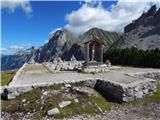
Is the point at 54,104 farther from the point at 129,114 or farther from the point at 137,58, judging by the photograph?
the point at 137,58

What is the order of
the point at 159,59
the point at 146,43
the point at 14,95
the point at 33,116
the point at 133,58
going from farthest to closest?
the point at 146,43, the point at 133,58, the point at 159,59, the point at 14,95, the point at 33,116

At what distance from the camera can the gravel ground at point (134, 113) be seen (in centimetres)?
1829

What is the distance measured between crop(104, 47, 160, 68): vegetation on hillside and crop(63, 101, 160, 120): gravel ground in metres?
25.0

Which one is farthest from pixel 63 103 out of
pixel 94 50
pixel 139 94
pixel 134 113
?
pixel 94 50

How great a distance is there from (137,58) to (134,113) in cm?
3286

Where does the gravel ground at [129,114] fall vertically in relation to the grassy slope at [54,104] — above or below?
below

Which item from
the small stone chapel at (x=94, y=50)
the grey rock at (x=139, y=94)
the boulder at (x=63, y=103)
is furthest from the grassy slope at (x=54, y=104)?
the small stone chapel at (x=94, y=50)

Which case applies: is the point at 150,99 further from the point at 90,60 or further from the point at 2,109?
the point at 90,60

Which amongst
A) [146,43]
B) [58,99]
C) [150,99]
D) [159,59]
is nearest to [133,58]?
[159,59]

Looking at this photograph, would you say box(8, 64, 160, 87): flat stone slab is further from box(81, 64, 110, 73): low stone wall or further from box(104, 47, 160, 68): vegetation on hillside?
box(104, 47, 160, 68): vegetation on hillside

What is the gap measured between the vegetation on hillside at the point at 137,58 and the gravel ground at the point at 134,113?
81.9 ft

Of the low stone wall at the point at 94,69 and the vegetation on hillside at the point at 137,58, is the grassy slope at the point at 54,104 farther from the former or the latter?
the vegetation on hillside at the point at 137,58

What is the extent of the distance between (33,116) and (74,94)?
5.00 m

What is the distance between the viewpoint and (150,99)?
22.9 m
